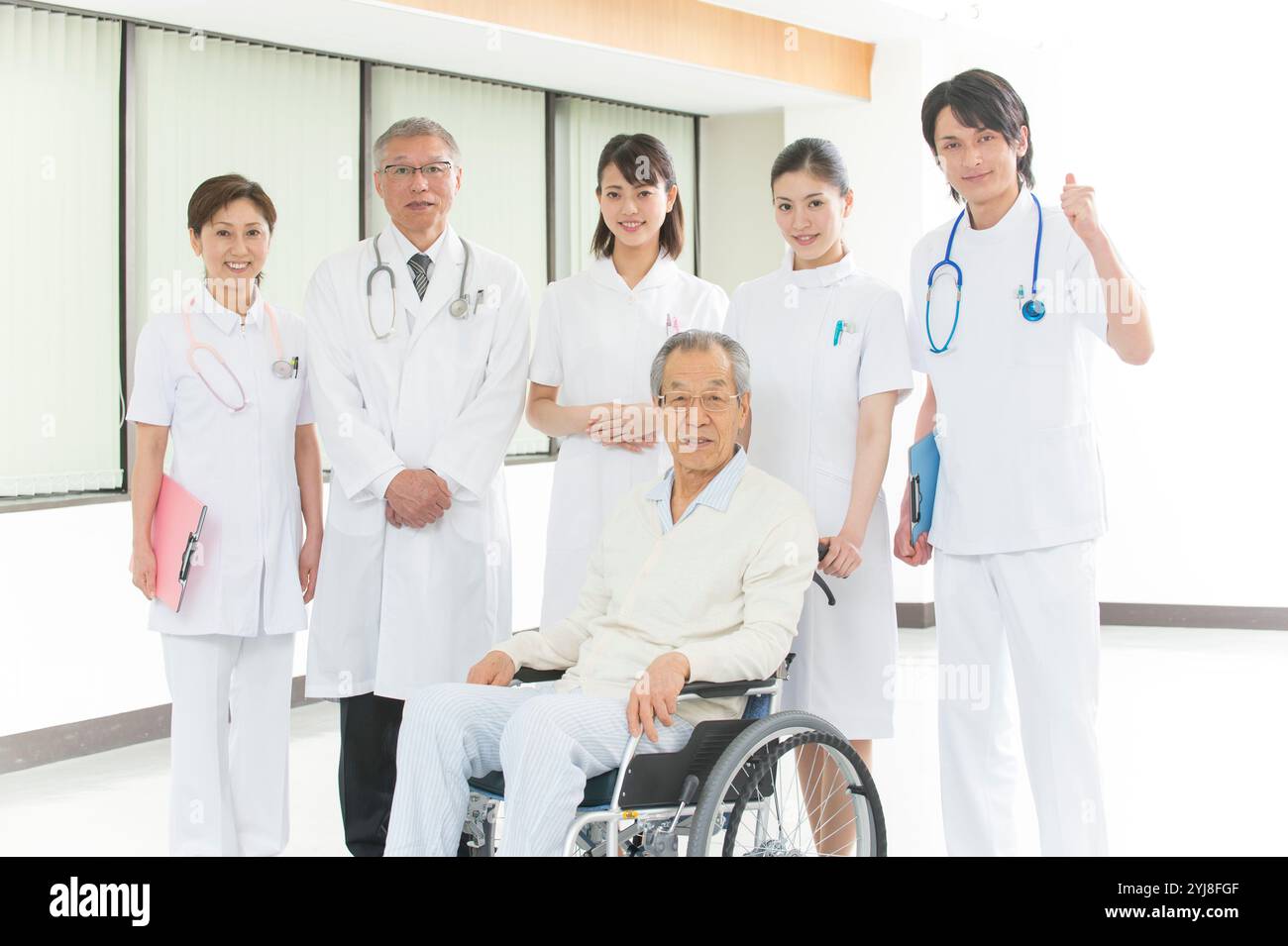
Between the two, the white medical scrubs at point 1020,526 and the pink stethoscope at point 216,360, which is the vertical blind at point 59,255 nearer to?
the pink stethoscope at point 216,360

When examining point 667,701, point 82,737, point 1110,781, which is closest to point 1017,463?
point 667,701

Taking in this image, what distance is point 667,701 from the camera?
7.54ft

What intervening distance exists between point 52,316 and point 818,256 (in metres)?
2.90

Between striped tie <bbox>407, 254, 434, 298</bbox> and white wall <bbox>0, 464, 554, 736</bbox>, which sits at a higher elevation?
striped tie <bbox>407, 254, 434, 298</bbox>

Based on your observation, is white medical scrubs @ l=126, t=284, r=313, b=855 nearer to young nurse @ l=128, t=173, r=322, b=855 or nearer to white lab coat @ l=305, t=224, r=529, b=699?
young nurse @ l=128, t=173, r=322, b=855

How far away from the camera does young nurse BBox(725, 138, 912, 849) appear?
2.87 meters

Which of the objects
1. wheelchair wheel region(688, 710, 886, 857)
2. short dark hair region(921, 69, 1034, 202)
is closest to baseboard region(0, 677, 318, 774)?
wheelchair wheel region(688, 710, 886, 857)

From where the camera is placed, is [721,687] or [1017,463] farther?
[1017,463]

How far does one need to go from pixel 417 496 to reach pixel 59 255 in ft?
7.62

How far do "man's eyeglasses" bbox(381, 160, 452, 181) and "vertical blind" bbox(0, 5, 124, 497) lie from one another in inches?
78.8

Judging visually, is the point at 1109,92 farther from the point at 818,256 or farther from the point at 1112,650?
the point at 818,256

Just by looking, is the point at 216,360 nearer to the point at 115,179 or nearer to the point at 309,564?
the point at 309,564

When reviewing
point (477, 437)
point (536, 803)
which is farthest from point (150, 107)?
point (536, 803)

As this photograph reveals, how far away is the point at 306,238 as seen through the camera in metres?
5.49
